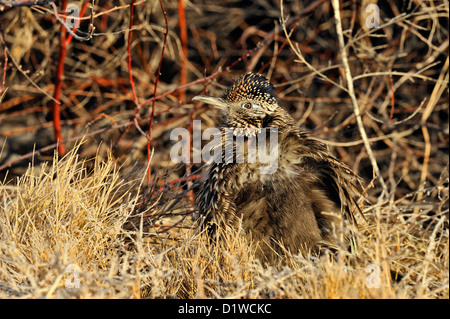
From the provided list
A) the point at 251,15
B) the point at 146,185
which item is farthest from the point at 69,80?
the point at 146,185

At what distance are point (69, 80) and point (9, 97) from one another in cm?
72

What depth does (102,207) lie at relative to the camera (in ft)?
11.2

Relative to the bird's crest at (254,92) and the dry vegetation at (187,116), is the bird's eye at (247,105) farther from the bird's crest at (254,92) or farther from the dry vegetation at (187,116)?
the dry vegetation at (187,116)

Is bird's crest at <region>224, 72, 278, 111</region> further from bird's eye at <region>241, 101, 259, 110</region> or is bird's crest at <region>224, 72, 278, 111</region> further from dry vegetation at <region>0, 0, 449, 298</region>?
dry vegetation at <region>0, 0, 449, 298</region>

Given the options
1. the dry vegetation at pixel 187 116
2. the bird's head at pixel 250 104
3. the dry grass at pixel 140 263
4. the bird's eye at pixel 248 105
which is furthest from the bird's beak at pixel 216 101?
the dry grass at pixel 140 263

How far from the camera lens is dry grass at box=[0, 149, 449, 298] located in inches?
101

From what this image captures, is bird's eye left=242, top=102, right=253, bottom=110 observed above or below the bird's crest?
below

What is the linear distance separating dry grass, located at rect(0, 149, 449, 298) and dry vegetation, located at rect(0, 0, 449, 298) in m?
0.02

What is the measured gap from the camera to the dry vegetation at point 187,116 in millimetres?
3164

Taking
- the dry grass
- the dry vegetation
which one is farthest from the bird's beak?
the dry grass

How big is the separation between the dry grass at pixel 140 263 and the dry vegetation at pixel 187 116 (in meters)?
0.02

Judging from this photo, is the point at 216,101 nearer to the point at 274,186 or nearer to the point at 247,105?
the point at 247,105
